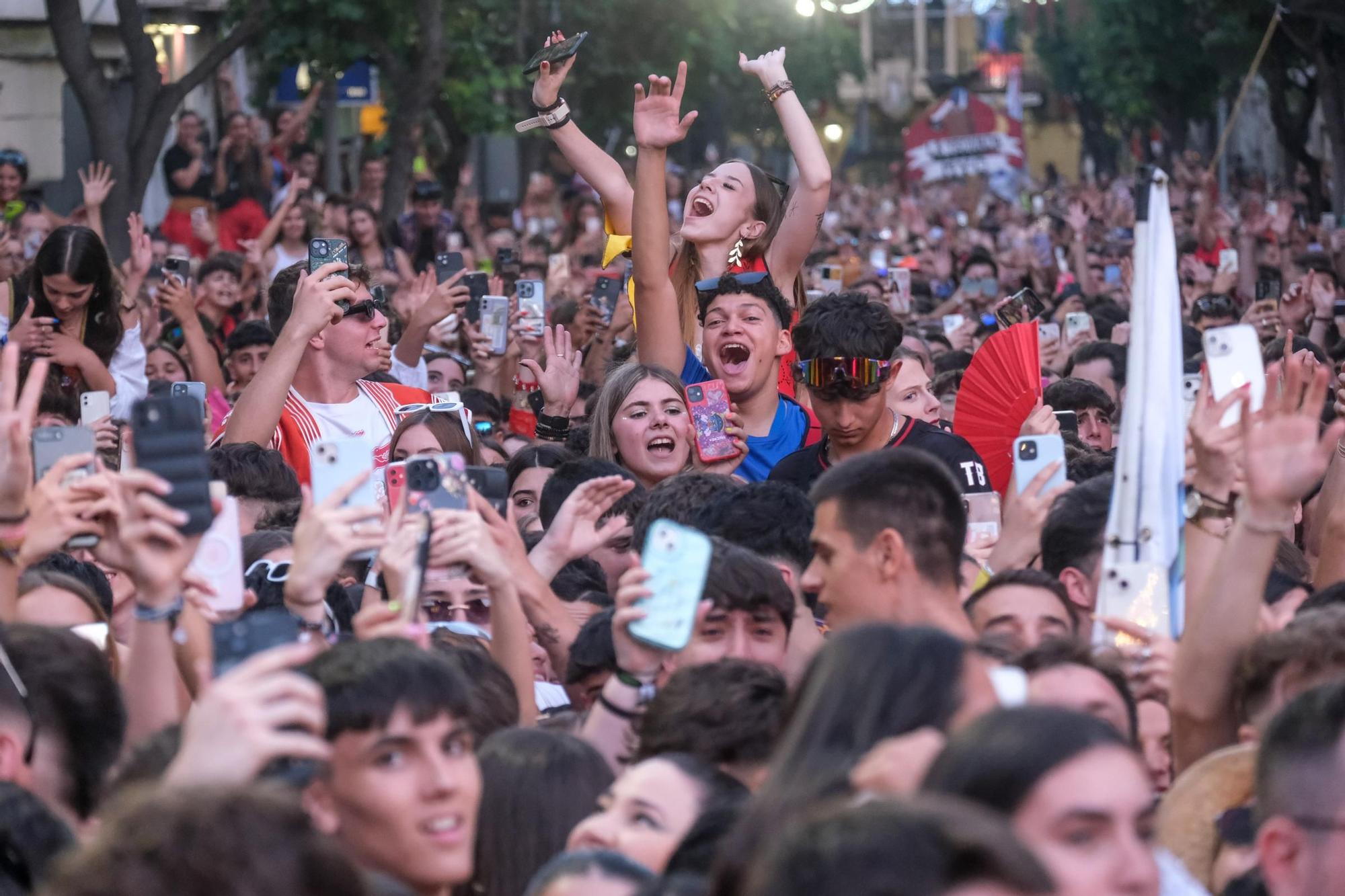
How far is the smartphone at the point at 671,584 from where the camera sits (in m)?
4.27

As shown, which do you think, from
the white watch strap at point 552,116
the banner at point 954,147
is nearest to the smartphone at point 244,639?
the white watch strap at point 552,116

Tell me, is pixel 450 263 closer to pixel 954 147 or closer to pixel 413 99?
pixel 413 99

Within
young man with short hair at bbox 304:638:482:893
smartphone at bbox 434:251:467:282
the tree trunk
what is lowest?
young man with short hair at bbox 304:638:482:893

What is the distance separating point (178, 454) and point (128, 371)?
5.47 metres

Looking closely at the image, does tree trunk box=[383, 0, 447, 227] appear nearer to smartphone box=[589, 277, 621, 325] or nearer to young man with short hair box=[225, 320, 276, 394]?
smartphone box=[589, 277, 621, 325]

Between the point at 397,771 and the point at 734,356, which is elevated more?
the point at 734,356

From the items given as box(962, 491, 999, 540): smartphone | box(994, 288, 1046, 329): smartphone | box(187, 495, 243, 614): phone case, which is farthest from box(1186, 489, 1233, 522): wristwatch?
box(994, 288, 1046, 329): smartphone

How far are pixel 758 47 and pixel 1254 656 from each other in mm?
38416

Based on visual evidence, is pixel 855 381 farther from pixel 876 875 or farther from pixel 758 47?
pixel 758 47

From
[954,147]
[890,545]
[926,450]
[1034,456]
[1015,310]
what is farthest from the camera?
[954,147]

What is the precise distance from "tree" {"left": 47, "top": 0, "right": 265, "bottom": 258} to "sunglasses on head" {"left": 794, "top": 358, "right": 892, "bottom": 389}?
27.5ft

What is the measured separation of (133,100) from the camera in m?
14.3

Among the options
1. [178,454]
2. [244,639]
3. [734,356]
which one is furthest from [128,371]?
[244,639]

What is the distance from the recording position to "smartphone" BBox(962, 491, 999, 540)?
6.13m
